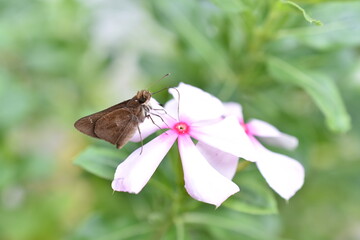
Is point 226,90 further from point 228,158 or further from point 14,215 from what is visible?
point 14,215

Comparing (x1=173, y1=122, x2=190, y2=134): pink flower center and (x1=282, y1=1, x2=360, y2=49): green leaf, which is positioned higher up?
(x1=173, y1=122, x2=190, y2=134): pink flower center

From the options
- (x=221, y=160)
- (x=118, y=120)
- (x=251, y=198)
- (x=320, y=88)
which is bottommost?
(x=251, y=198)

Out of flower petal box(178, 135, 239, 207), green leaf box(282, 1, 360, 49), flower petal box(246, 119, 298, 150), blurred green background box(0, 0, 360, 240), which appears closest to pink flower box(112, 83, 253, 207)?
flower petal box(178, 135, 239, 207)

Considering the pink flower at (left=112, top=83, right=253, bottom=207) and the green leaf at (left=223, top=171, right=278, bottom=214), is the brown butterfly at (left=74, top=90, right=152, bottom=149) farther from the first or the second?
the green leaf at (left=223, top=171, right=278, bottom=214)

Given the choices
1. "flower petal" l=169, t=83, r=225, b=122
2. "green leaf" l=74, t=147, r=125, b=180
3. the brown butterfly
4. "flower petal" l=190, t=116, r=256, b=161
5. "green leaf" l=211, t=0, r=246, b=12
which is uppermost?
"green leaf" l=211, t=0, r=246, b=12

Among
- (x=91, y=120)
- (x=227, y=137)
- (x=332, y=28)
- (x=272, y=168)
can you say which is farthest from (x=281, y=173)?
(x=332, y=28)

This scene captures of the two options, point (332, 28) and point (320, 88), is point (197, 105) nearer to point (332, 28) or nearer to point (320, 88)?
point (320, 88)
